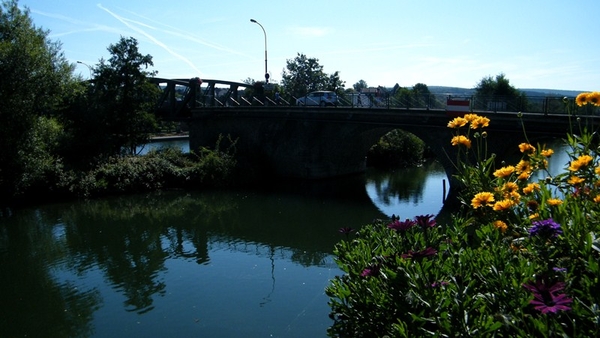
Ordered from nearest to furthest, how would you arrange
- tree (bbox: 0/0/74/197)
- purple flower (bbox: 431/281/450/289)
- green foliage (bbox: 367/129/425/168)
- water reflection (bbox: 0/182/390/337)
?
purple flower (bbox: 431/281/450/289), water reflection (bbox: 0/182/390/337), tree (bbox: 0/0/74/197), green foliage (bbox: 367/129/425/168)

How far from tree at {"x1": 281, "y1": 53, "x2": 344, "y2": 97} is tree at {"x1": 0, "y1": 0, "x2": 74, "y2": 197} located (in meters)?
39.5

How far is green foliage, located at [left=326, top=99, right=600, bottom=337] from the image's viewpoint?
12.3 feet

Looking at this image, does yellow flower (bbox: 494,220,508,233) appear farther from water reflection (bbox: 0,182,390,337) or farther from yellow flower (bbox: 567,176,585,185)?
water reflection (bbox: 0,182,390,337)

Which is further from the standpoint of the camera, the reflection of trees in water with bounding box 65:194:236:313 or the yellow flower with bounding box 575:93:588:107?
the reflection of trees in water with bounding box 65:194:236:313

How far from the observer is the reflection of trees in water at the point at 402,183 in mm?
25180

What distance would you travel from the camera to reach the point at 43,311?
11.3m

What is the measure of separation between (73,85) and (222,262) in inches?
588

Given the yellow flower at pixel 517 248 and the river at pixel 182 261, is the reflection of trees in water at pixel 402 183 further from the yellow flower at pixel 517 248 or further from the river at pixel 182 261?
the yellow flower at pixel 517 248

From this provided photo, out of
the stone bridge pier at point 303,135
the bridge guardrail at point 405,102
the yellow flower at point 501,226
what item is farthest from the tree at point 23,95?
the yellow flower at point 501,226

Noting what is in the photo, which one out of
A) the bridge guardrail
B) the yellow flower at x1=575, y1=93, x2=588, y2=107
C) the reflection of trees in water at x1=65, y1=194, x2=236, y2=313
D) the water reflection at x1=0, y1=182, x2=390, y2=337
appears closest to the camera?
the yellow flower at x1=575, y1=93, x2=588, y2=107

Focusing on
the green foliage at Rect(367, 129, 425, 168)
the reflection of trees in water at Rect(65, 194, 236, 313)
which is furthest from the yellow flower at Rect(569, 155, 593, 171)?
the green foliage at Rect(367, 129, 425, 168)

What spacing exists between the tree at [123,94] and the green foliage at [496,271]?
2453 centimetres

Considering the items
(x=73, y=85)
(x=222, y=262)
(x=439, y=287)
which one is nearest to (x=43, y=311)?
(x=222, y=262)

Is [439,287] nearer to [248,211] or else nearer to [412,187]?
[248,211]
